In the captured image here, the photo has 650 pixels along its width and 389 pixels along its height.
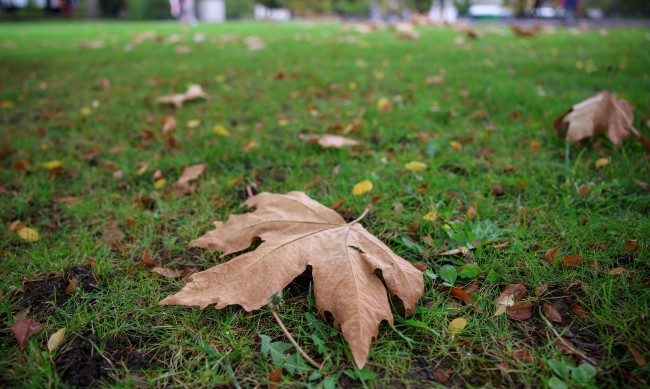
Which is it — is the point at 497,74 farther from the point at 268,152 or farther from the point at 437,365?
the point at 437,365

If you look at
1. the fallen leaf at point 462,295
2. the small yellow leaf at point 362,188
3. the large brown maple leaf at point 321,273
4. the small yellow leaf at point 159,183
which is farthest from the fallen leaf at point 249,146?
the fallen leaf at point 462,295

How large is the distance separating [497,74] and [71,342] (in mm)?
3982

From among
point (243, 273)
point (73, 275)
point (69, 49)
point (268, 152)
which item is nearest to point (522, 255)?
point (243, 273)

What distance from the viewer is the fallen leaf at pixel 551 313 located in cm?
115

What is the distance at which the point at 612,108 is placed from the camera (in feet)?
6.84

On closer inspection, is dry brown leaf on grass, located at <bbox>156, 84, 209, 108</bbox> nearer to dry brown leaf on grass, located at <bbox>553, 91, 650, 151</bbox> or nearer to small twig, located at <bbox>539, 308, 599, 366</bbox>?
dry brown leaf on grass, located at <bbox>553, 91, 650, 151</bbox>

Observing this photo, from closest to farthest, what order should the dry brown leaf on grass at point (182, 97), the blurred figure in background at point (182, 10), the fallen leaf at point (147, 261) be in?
the fallen leaf at point (147, 261) → the dry brown leaf on grass at point (182, 97) → the blurred figure in background at point (182, 10)

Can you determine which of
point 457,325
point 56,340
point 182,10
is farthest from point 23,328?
point 182,10

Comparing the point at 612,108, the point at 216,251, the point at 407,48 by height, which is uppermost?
the point at 407,48

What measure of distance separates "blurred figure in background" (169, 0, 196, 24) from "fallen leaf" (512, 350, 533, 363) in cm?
1897

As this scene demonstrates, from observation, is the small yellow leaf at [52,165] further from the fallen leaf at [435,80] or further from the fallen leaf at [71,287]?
the fallen leaf at [435,80]

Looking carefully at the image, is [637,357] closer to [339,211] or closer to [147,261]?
[339,211]

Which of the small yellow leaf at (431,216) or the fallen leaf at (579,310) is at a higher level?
the small yellow leaf at (431,216)

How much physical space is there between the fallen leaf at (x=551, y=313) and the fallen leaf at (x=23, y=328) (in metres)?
1.52
